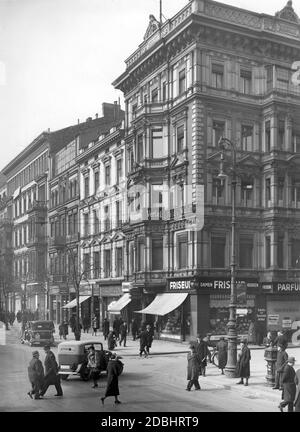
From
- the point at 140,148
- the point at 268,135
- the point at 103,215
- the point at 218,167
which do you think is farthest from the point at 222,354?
the point at 103,215

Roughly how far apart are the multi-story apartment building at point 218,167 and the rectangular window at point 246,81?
0.06 metres

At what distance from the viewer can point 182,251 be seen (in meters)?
38.4

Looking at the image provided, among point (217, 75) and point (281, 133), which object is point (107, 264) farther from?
point (217, 75)

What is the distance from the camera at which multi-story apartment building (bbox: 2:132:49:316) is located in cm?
5323

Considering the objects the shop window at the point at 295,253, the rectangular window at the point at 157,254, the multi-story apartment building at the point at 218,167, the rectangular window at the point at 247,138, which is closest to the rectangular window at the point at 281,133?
the multi-story apartment building at the point at 218,167

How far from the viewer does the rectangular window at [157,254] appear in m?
40.4

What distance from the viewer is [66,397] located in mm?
17562

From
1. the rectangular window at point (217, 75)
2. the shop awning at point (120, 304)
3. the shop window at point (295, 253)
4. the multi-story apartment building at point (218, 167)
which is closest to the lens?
the multi-story apartment building at point (218, 167)

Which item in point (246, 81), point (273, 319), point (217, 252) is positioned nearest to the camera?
point (217, 252)

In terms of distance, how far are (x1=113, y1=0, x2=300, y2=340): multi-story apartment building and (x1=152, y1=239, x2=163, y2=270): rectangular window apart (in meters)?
0.08

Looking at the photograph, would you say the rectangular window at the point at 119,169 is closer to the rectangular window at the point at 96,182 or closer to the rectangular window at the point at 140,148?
the rectangular window at the point at 96,182

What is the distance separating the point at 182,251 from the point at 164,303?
353cm

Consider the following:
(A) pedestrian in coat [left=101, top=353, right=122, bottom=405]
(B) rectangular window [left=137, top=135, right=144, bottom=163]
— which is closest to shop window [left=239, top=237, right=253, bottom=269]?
(B) rectangular window [left=137, top=135, right=144, bottom=163]
